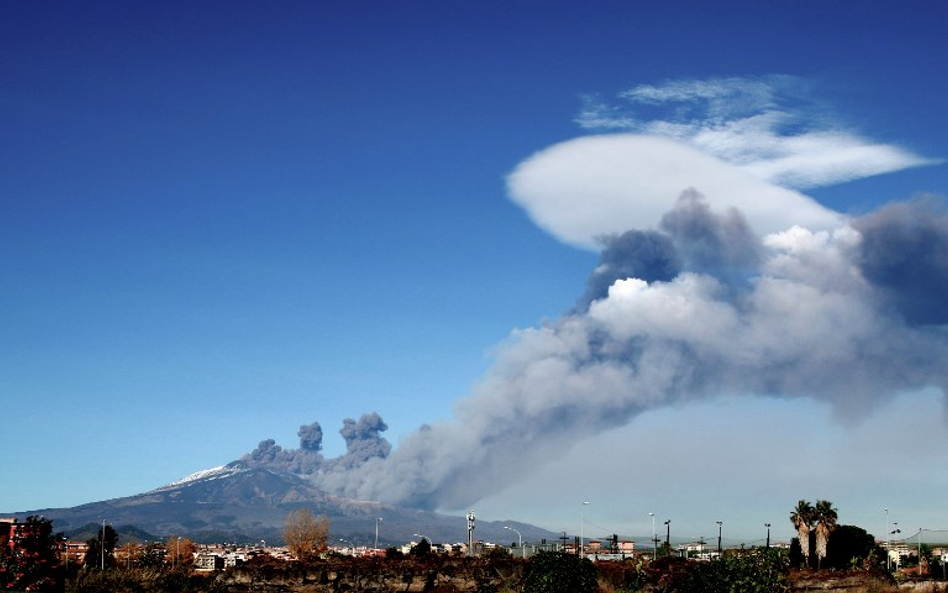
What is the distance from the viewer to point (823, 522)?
110 m

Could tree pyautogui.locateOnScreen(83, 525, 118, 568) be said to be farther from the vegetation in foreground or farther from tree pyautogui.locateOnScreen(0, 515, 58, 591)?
tree pyautogui.locateOnScreen(0, 515, 58, 591)

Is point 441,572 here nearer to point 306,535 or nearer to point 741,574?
point 741,574

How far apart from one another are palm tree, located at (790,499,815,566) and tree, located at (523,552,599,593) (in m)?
64.7

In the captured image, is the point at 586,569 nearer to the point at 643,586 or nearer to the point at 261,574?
the point at 643,586

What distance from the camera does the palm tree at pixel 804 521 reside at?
11100cm

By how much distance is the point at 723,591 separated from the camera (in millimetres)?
44969

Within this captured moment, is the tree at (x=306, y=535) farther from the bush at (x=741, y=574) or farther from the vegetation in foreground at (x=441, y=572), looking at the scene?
the bush at (x=741, y=574)

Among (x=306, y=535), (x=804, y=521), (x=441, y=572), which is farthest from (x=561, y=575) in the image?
(x=306, y=535)

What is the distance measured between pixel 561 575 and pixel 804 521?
222 ft

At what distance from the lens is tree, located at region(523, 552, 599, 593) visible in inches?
2052

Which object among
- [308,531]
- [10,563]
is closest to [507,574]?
[10,563]

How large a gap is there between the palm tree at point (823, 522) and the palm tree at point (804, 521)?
2.08ft

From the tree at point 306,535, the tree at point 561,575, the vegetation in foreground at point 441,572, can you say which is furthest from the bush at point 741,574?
the tree at point 306,535

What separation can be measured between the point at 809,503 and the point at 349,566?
51.3m
